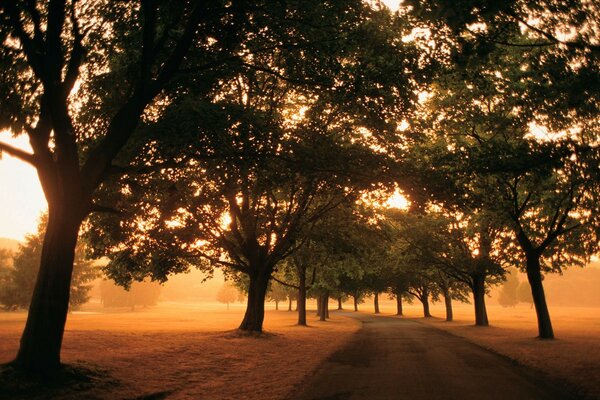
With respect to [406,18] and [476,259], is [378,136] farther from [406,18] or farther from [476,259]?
[476,259]

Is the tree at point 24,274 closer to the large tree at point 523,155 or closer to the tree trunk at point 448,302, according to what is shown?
the tree trunk at point 448,302

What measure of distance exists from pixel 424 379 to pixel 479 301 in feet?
98.9

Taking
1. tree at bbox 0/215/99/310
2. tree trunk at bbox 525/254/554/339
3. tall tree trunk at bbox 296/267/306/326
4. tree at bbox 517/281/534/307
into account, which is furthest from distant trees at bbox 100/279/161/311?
tree at bbox 517/281/534/307

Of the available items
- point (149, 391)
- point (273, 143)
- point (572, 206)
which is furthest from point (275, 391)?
point (572, 206)

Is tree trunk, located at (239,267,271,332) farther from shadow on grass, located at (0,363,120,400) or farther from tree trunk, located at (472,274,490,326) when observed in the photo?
tree trunk, located at (472,274,490,326)

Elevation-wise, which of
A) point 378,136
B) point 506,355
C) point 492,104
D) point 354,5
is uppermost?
point 492,104

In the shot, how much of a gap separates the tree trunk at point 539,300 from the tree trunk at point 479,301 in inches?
516

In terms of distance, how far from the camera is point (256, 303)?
2430 centimetres

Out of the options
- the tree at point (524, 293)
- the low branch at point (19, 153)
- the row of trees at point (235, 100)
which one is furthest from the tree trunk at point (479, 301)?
the tree at point (524, 293)

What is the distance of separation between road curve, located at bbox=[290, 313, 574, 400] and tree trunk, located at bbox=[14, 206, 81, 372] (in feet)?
19.4

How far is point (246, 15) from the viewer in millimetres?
10805

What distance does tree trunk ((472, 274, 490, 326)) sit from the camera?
36.1 metres

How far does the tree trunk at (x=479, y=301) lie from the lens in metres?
36.1

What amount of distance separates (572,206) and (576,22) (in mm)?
15856
